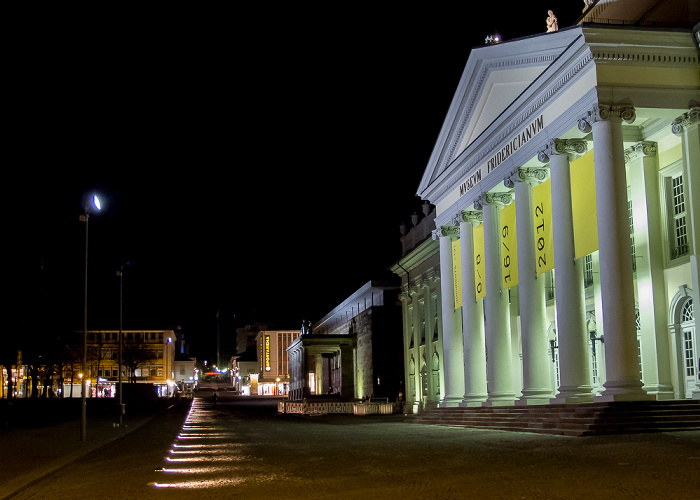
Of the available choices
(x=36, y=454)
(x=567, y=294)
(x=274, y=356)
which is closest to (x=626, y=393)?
(x=567, y=294)

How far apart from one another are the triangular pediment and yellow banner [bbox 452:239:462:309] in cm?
380

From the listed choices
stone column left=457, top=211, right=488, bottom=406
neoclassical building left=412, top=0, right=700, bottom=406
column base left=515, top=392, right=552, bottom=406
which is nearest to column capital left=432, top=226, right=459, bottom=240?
stone column left=457, top=211, right=488, bottom=406

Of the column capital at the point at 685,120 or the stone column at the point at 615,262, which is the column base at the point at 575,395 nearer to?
the stone column at the point at 615,262

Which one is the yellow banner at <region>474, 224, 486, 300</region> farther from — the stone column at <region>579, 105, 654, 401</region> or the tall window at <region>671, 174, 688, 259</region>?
the stone column at <region>579, 105, 654, 401</region>

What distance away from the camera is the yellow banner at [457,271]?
121 ft

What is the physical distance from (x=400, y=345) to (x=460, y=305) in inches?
1067

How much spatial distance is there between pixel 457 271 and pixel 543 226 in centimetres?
949

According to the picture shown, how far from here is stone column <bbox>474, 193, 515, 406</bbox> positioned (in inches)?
1276

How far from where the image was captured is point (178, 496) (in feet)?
39.2

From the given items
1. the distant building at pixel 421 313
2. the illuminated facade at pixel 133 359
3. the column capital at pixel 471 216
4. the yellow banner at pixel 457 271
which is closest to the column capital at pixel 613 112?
the column capital at pixel 471 216

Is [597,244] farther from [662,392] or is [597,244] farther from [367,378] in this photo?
[367,378]

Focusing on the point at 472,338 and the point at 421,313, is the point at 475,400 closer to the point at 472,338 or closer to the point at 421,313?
the point at 472,338

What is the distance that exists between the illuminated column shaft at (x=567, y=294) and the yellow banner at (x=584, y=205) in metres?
0.24

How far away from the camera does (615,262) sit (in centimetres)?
2292
